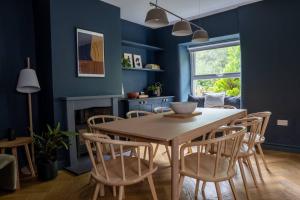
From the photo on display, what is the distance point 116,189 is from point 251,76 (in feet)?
9.61

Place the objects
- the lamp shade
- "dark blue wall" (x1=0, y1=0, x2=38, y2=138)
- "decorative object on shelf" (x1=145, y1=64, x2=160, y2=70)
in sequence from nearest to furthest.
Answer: the lamp shade → "dark blue wall" (x1=0, y1=0, x2=38, y2=138) → "decorative object on shelf" (x1=145, y1=64, x2=160, y2=70)

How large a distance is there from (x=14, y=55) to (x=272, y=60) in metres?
3.83

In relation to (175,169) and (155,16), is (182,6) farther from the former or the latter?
(175,169)

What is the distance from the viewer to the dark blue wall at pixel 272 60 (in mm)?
3373

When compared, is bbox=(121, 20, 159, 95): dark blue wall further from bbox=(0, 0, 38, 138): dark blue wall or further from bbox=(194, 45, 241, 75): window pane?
bbox=(0, 0, 38, 138): dark blue wall

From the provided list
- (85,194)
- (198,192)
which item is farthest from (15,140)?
(198,192)

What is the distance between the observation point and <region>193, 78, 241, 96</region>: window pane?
4.48 m

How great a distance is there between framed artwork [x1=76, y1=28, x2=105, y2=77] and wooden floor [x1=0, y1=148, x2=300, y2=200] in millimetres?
1492

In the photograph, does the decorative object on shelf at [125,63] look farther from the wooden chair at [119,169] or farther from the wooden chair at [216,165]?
the wooden chair at [216,165]

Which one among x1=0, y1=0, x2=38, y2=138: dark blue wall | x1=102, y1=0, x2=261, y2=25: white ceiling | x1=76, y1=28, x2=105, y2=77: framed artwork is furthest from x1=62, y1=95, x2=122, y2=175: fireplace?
x1=102, y1=0, x2=261, y2=25: white ceiling

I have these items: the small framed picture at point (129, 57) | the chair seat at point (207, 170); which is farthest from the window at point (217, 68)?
the chair seat at point (207, 170)

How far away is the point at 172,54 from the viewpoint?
16.4 feet

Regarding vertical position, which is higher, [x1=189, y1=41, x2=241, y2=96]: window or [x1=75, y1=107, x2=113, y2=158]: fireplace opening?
[x1=189, y1=41, x2=241, y2=96]: window

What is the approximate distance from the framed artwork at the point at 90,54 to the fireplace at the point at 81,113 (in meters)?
0.42
